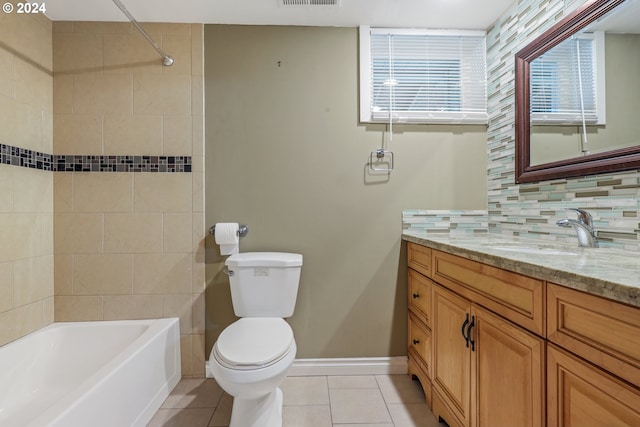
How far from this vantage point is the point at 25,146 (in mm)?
1695

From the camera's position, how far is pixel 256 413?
1.39m

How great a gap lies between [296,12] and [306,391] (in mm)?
2239

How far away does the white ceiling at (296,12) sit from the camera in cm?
176

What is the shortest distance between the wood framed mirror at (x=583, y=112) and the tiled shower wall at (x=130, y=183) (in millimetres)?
1893

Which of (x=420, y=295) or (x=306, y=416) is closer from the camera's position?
(x=306, y=416)

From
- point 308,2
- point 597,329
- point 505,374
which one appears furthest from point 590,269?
point 308,2

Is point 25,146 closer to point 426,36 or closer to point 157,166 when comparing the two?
point 157,166

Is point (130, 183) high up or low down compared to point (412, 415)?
up

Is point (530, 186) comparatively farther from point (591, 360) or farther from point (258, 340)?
point (258, 340)

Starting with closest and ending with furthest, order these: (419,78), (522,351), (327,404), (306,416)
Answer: (522,351), (306,416), (327,404), (419,78)

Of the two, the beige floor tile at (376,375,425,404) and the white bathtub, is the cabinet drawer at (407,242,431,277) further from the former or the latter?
the white bathtub

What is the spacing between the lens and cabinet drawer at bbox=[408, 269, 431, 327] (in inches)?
64.6

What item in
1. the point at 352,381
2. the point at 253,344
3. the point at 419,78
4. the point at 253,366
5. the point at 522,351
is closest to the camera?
the point at 522,351

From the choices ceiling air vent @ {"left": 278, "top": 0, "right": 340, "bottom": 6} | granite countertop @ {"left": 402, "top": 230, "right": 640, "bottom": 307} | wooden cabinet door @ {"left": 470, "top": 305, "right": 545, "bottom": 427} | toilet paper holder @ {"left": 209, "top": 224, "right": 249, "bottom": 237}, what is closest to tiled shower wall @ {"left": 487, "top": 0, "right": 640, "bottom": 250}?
granite countertop @ {"left": 402, "top": 230, "right": 640, "bottom": 307}
